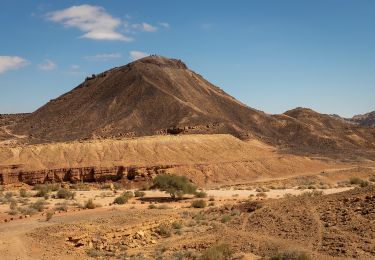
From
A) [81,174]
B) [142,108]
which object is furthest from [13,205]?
[142,108]

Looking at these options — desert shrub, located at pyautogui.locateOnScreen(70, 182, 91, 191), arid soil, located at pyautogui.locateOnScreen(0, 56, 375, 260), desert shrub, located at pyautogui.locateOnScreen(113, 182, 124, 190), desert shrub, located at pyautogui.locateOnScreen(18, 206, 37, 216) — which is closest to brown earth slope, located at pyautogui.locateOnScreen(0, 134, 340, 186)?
arid soil, located at pyautogui.locateOnScreen(0, 56, 375, 260)

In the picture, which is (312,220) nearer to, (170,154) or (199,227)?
(199,227)

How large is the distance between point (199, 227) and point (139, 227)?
2982 millimetres

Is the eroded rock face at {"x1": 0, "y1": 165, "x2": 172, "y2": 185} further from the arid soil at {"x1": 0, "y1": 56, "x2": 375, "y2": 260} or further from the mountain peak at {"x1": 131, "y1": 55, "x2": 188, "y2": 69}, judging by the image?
the mountain peak at {"x1": 131, "y1": 55, "x2": 188, "y2": 69}

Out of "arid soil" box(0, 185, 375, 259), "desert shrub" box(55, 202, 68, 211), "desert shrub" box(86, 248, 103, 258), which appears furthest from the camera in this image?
"desert shrub" box(55, 202, 68, 211)

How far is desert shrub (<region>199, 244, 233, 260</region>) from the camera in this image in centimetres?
1662

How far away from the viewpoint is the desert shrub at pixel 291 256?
1516cm

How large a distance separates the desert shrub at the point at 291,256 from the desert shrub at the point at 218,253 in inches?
69.7

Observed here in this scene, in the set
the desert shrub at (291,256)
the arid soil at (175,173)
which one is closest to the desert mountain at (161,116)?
the arid soil at (175,173)

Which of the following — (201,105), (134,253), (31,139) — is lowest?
(134,253)

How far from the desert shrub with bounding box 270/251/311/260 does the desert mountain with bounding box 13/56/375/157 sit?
2297 inches

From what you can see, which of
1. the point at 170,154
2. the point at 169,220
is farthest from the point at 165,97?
the point at 169,220

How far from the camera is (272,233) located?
747 inches

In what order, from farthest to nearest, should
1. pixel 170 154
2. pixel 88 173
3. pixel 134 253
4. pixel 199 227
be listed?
pixel 170 154
pixel 88 173
pixel 199 227
pixel 134 253
